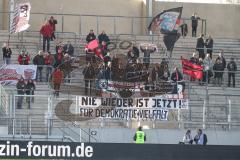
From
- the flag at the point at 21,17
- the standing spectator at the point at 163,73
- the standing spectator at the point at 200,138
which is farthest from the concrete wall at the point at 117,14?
the standing spectator at the point at 200,138

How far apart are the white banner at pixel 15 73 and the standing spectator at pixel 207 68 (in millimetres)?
7504

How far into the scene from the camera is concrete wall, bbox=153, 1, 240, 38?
4972cm

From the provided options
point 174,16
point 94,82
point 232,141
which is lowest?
point 232,141

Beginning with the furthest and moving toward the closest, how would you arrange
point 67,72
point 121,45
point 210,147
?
point 121,45 → point 67,72 → point 210,147

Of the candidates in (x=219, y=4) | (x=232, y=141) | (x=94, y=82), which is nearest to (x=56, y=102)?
(x=94, y=82)

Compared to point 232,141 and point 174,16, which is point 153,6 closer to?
point 174,16

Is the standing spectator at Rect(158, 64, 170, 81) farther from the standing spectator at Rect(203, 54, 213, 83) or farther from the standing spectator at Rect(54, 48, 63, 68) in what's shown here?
the standing spectator at Rect(54, 48, 63, 68)

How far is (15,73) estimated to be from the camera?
1491 inches

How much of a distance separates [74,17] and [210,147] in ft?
64.0

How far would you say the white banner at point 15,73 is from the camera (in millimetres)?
37562

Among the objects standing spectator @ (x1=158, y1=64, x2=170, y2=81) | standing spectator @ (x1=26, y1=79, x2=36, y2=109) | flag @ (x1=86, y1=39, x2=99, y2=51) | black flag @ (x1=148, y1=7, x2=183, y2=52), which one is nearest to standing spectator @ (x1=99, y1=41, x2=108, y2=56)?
flag @ (x1=86, y1=39, x2=99, y2=51)

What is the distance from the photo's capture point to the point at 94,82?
37.7 m

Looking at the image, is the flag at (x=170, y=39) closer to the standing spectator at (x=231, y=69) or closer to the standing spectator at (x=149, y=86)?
the standing spectator at (x=231, y=69)

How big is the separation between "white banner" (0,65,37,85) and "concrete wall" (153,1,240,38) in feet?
43.5
